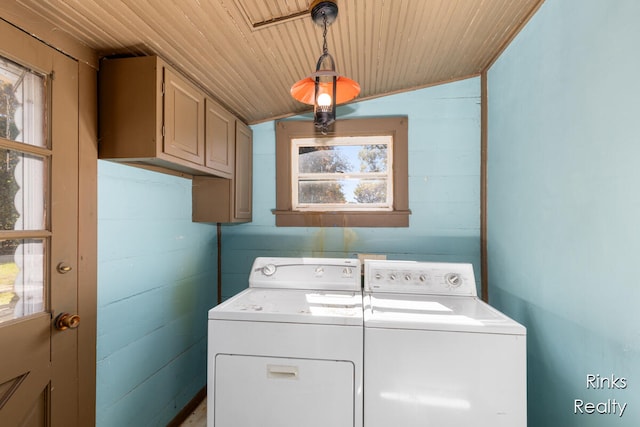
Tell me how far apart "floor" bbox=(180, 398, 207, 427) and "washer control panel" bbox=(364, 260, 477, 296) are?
1.34 m

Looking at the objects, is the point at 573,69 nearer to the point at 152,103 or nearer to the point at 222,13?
the point at 222,13

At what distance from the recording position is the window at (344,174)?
2.23 metres

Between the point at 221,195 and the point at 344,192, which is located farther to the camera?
the point at 344,192

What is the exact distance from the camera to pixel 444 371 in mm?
1223

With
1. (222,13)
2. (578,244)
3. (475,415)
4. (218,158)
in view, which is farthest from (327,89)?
(475,415)

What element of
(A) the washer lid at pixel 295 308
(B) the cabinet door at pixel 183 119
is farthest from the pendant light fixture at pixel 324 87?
(A) the washer lid at pixel 295 308

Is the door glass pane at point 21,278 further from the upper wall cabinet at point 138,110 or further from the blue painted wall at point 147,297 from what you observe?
the upper wall cabinet at point 138,110

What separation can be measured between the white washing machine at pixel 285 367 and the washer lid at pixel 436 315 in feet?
0.40

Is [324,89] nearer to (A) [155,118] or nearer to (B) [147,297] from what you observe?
(A) [155,118]

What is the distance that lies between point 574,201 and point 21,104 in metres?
2.03

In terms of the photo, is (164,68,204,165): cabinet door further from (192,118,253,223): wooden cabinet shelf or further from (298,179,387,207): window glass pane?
(298,179,387,207): window glass pane

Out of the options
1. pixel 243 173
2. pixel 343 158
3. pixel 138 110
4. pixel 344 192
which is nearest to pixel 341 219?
pixel 344 192

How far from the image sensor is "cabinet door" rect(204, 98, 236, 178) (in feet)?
5.68

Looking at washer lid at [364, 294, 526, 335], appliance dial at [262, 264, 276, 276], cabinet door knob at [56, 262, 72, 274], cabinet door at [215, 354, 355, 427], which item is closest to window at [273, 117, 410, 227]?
appliance dial at [262, 264, 276, 276]
